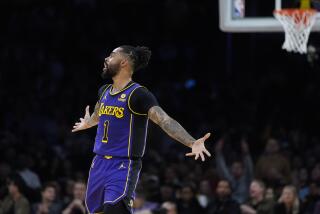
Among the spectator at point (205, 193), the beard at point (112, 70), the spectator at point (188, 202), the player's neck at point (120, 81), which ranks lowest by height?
the spectator at point (205, 193)

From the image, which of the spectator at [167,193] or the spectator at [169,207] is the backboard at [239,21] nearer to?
the spectator at [169,207]

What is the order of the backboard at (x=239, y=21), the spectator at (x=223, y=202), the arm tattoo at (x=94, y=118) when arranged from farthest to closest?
the spectator at (x=223, y=202) → the backboard at (x=239, y=21) → the arm tattoo at (x=94, y=118)

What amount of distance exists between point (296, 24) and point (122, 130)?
12.5ft

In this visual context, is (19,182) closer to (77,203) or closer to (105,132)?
(77,203)

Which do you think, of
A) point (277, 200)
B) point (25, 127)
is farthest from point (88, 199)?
point (25, 127)

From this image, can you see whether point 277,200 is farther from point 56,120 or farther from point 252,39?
point 252,39

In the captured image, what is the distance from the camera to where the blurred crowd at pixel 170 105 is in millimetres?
12328

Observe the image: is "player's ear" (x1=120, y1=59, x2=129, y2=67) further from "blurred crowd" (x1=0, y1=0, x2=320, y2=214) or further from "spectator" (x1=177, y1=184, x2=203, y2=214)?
"spectator" (x1=177, y1=184, x2=203, y2=214)

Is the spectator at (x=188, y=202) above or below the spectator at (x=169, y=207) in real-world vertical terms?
below

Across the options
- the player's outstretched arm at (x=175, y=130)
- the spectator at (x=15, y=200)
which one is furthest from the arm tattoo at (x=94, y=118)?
the spectator at (x=15, y=200)

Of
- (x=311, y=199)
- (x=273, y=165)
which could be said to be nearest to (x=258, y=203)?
(x=311, y=199)

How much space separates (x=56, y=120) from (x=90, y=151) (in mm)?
2142

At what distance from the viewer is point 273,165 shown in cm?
1371

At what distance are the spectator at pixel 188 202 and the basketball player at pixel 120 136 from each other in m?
5.05
